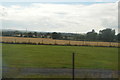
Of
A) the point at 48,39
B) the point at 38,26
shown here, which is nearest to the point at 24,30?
the point at 38,26

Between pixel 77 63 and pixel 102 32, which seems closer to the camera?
pixel 102 32

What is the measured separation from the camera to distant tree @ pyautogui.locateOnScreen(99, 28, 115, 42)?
5.20ft

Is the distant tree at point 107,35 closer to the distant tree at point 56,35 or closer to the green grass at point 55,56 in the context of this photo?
the green grass at point 55,56

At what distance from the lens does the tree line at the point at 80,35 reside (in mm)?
1587

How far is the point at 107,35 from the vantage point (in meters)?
1.60

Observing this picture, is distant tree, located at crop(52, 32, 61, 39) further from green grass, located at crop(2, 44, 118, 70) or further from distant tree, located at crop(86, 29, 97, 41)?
distant tree, located at crop(86, 29, 97, 41)

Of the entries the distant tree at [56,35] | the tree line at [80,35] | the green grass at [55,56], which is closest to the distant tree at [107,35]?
the tree line at [80,35]

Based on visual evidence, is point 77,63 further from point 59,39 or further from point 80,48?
point 59,39

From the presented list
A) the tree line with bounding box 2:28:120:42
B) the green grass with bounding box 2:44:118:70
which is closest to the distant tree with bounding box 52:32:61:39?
the tree line with bounding box 2:28:120:42

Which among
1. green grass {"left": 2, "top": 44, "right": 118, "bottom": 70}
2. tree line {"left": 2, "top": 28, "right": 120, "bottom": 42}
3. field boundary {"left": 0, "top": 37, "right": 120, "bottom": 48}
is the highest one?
tree line {"left": 2, "top": 28, "right": 120, "bottom": 42}

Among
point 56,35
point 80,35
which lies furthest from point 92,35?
point 56,35

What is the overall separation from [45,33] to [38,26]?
0.13 metres

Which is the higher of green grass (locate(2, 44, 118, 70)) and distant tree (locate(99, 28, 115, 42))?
distant tree (locate(99, 28, 115, 42))

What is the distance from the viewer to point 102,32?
162 cm
